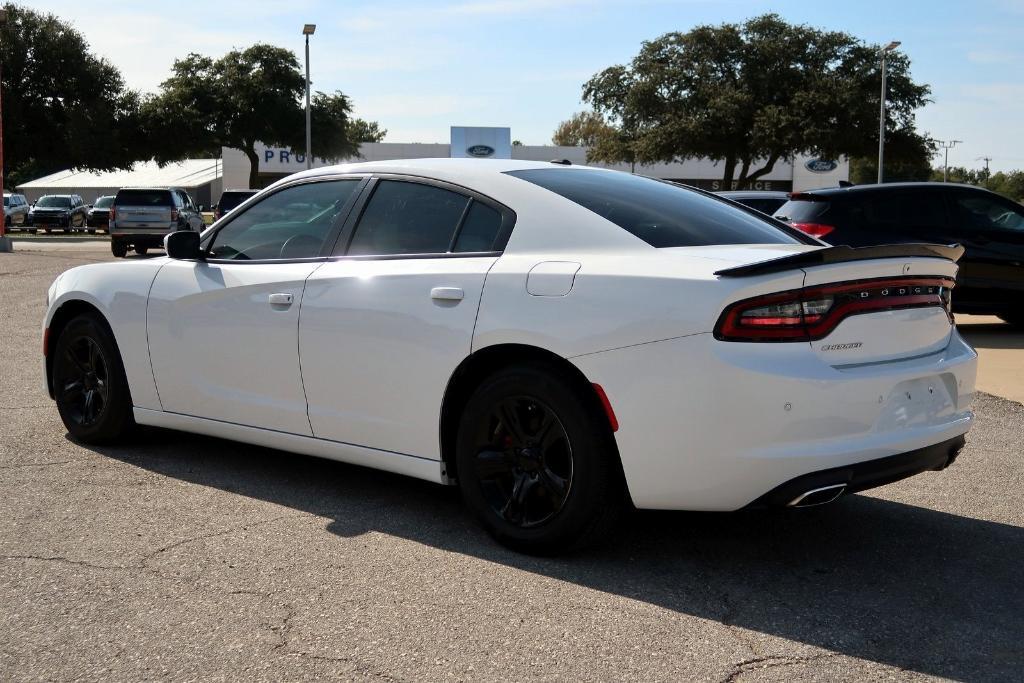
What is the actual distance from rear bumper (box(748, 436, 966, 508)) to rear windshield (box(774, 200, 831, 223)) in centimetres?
809

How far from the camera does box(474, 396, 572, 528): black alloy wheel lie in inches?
165

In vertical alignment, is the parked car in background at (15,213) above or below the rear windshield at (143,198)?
below

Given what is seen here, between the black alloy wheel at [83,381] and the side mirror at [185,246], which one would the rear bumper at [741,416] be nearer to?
the side mirror at [185,246]

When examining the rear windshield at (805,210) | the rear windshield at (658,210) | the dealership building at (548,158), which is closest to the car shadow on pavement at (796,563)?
the rear windshield at (658,210)

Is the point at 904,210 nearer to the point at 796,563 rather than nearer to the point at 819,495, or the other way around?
the point at 796,563

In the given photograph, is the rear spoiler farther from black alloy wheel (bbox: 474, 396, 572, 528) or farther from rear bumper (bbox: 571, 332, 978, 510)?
black alloy wheel (bbox: 474, 396, 572, 528)

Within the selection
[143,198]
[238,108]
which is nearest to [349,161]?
[238,108]

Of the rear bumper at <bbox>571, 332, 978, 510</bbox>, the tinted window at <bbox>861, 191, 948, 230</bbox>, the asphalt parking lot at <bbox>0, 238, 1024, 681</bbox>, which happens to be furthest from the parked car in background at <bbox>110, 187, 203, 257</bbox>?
the rear bumper at <bbox>571, 332, 978, 510</bbox>

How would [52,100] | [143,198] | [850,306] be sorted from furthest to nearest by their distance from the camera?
[52,100] → [143,198] → [850,306]

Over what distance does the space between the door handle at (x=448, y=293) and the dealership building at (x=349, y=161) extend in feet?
181

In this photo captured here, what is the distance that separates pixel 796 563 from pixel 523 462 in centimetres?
111

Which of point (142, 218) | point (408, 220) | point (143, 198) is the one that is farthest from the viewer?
point (143, 198)

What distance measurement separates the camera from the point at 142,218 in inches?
1058

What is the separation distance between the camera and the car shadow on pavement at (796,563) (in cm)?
356
